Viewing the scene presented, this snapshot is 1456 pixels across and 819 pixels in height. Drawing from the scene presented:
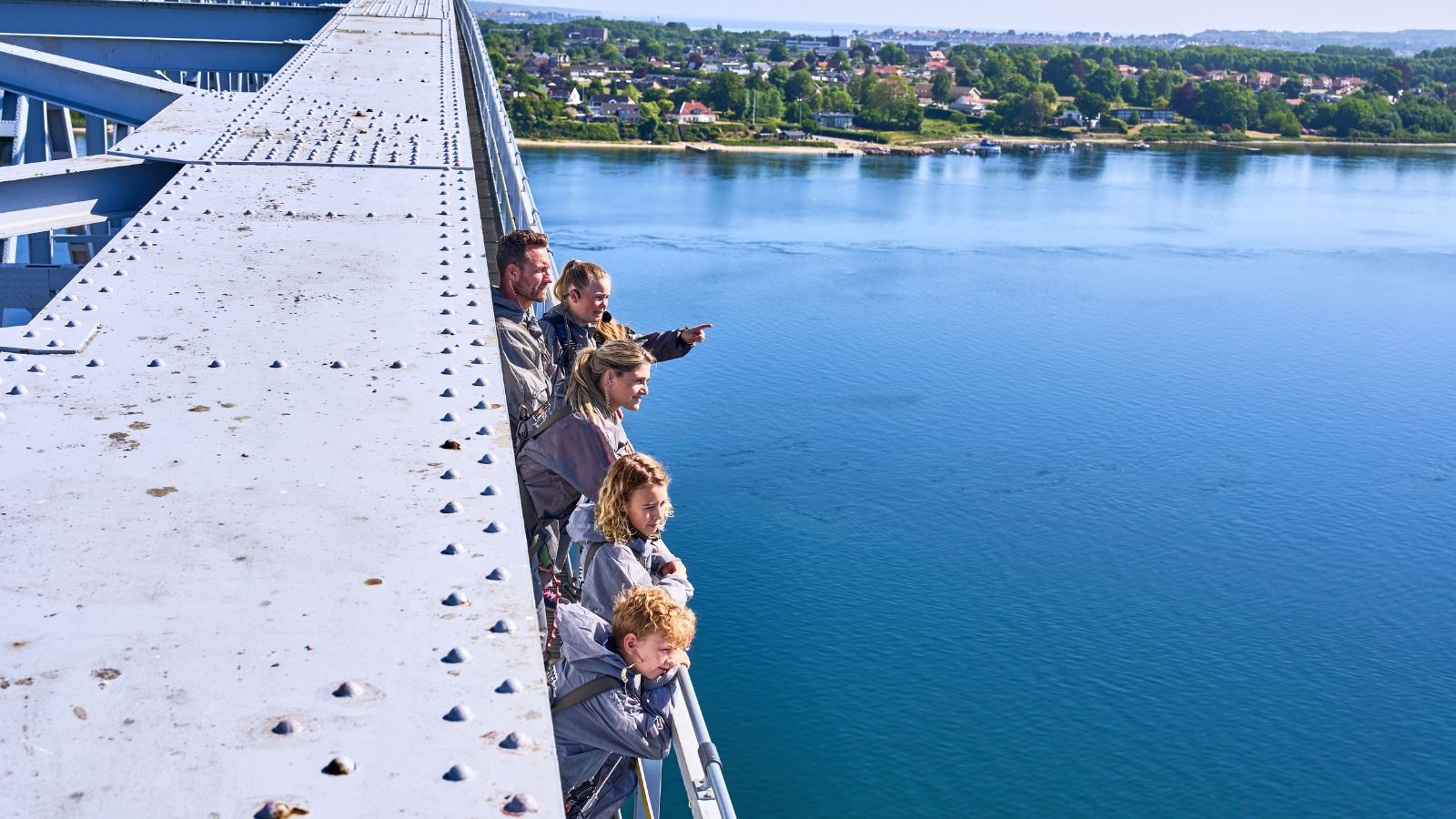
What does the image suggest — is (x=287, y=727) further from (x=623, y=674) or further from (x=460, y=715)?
(x=623, y=674)

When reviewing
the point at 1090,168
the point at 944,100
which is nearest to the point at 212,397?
the point at 1090,168

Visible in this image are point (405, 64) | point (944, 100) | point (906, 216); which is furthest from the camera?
point (944, 100)

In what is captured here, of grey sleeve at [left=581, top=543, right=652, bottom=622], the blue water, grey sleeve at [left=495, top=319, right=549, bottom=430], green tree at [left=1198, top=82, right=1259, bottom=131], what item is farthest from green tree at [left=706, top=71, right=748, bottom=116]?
grey sleeve at [left=581, top=543, right=652, bottom=622]

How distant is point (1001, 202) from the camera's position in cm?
5431

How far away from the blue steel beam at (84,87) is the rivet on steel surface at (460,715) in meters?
7.76

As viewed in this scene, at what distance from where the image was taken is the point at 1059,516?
21328 millimetres

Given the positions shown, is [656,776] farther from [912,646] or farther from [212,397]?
[912,646]

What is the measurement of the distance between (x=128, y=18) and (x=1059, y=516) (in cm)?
1482

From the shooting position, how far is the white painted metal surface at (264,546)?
1.75m

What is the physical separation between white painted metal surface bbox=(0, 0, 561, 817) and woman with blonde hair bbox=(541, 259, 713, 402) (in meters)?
0.24

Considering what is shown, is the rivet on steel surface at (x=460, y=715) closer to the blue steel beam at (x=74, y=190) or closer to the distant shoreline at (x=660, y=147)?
the blue steel beam at (x=74, y=190)

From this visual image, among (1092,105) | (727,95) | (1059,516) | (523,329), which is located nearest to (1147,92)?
(1092,105)

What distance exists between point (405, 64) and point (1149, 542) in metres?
14.1

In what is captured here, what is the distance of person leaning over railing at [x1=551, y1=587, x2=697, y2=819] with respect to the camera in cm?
270
